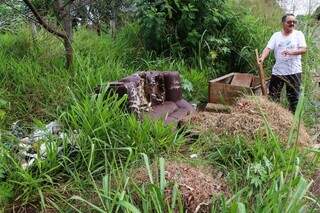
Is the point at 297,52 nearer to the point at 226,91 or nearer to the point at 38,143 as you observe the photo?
the point at 226,91

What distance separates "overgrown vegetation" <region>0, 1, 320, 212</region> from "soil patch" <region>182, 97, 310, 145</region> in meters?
0.16

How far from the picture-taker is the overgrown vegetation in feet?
9.53

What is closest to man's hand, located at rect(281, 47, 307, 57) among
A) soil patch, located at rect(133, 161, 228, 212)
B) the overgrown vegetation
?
the overgrown vegetation

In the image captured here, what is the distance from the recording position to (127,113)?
4.30m

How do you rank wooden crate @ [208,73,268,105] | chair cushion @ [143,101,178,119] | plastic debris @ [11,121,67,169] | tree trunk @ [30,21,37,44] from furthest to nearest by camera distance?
tree trunk @ [30,21,37,44]
wooden crate @ [208,73,268,105]
chair cushion @ [143,101,178,119]
plastic debris @ [11,121,67,169]

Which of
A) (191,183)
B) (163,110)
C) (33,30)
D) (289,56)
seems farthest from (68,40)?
(191,183)

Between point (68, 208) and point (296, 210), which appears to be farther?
point (68, 208)

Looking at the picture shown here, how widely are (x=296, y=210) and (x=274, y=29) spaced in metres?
6.02

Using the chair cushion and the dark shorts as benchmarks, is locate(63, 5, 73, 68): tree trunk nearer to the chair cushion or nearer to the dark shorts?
the chair cushion

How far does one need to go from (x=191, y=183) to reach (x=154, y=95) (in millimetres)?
2042

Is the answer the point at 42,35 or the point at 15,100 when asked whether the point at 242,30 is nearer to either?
the point at 42,35

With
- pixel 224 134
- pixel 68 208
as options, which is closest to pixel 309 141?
pixel 224 134

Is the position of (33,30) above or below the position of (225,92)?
above

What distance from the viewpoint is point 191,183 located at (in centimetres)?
325
